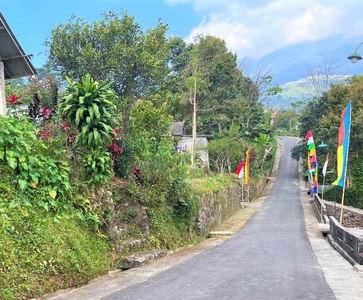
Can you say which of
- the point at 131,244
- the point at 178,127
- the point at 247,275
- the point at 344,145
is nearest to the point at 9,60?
the point at 131,244

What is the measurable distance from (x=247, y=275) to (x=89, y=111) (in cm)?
480

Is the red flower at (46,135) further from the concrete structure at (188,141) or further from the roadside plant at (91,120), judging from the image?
the concrete structure at (188,141)

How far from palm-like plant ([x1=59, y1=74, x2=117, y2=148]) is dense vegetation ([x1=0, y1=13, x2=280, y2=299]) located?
23 mm

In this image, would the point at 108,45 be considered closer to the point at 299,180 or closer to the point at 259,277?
the point at 259,277

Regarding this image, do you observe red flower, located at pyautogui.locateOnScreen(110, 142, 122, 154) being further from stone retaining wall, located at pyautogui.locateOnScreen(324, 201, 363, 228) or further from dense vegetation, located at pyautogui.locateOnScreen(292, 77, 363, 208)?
dense vegetation, located at pyautogui.locateOnScreen(292, 77, 363, 208)

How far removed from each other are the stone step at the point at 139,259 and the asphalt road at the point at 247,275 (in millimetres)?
780

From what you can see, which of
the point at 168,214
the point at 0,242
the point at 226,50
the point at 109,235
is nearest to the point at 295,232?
the point at 168,214

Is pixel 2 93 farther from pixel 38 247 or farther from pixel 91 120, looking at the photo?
pixel 38 247

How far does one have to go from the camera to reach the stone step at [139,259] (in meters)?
8.41

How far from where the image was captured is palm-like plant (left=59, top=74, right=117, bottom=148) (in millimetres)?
8094

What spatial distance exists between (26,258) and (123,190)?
4.54 meters

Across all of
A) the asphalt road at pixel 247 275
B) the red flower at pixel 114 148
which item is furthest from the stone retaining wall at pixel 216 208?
the red flower at pixel 114 148

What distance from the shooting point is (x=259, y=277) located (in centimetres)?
Result: 766

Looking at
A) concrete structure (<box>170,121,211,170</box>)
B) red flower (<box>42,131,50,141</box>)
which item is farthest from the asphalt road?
concrete structure (<box>170,121,211,170</box>)
